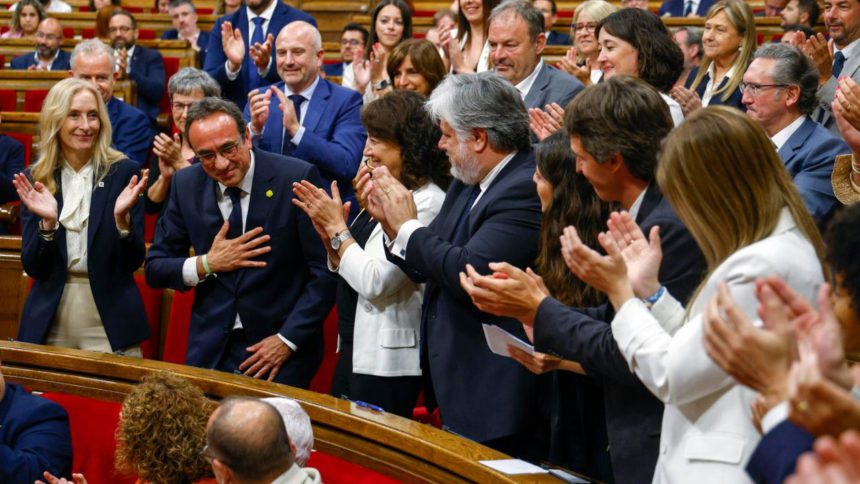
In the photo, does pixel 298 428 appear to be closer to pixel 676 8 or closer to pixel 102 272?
pixel 102 272

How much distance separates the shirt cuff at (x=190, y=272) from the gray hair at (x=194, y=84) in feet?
4.99

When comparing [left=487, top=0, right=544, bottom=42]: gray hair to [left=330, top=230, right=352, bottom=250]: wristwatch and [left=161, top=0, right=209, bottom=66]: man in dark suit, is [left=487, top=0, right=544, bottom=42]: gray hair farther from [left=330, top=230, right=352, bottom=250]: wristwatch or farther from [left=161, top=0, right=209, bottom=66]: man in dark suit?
[left=161, top=0, right=209, bottom=66]: man in dark suit

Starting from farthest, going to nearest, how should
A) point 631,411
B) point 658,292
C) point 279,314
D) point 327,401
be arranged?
point 279,314
point 327,401
point 631,411
point 658,292

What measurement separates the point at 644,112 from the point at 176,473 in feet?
3.87

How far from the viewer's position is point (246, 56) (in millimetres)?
4910

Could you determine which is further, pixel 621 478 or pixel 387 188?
pixel 387 188

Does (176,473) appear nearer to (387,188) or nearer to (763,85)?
(387,188)

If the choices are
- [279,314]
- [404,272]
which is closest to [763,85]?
[404,272]

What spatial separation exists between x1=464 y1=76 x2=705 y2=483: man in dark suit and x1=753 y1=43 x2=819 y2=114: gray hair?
1214 millimetres

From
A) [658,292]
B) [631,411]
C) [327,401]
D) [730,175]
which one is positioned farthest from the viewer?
[327,401]

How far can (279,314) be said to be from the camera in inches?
119

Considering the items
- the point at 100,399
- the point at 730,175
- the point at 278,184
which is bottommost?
the point at 100,399

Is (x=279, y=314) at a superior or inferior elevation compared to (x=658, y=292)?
inferior

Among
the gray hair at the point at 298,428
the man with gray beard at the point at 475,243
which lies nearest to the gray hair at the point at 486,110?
the man with gray beard at the point at 475,243
